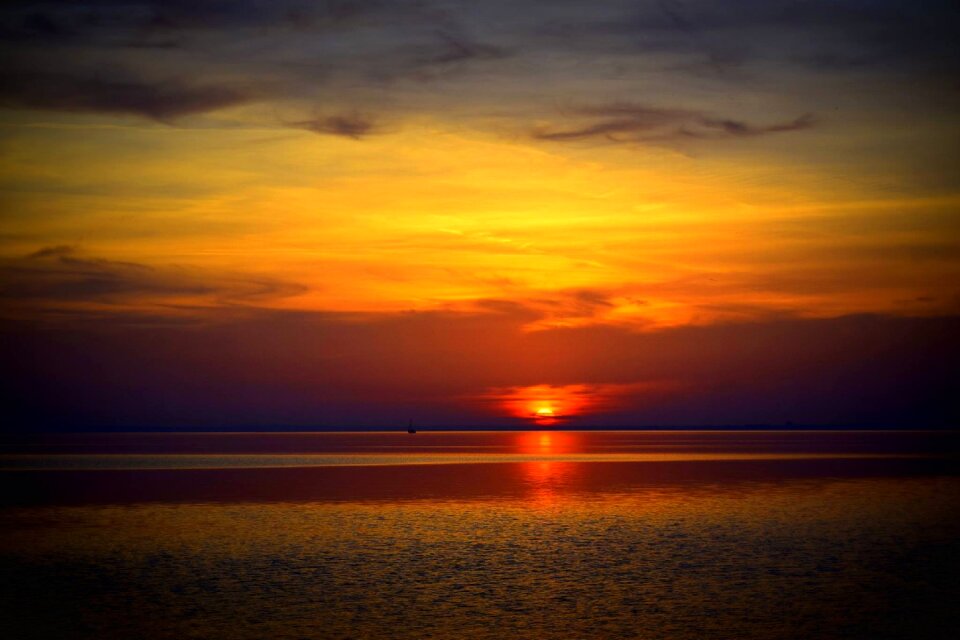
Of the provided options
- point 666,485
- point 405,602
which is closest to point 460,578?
point 405,602

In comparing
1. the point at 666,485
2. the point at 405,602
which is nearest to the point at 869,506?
the point at 666,485

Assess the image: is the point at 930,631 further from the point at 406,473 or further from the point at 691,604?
the point at 406,473

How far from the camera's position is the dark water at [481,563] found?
26750mm

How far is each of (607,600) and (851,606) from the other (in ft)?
23.4

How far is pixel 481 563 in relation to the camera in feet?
118

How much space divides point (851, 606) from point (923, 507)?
98.8 feet

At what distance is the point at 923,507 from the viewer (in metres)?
55.3

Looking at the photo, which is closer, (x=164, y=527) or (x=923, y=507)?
(x=164, y=527)

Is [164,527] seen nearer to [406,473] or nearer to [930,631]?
[930,631]

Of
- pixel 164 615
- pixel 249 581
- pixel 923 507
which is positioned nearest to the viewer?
pixel 164 615

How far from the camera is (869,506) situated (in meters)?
56.0

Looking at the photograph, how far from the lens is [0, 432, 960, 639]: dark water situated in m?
26.8

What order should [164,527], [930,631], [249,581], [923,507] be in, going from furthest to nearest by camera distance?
[923,507] → [164,527] → [249,581] → [930,631]

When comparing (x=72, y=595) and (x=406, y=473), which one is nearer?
(x=72, y=595)
